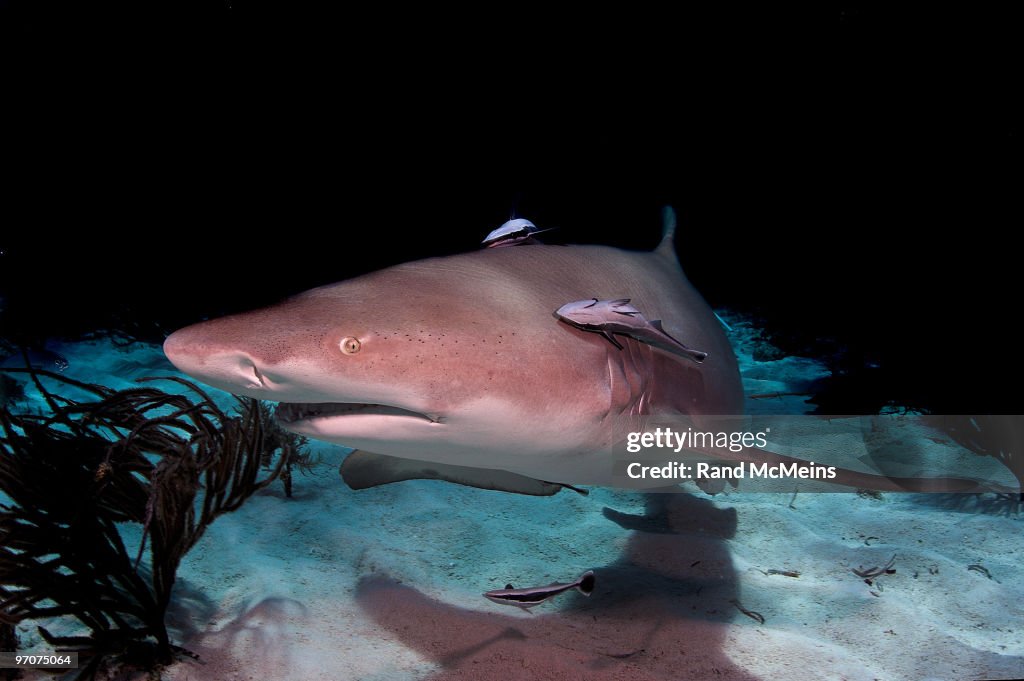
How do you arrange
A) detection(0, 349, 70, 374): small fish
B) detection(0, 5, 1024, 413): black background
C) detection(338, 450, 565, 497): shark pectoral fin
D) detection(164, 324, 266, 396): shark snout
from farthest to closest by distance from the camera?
detection(0, 349, 70, 374): small fish, detection(0, 5, 1024, 413): black background, detection(338, 450, 565, 497): shark pectoral fin, detection(164, 324, 266, 396): shark snout

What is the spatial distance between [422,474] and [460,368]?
139cm

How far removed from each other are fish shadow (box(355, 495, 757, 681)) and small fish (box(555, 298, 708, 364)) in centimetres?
141

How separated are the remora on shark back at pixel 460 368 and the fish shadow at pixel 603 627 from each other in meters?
0.69

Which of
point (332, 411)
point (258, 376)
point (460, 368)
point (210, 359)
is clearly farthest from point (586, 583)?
point (210, 359)

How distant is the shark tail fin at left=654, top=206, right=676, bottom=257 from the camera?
13.0ft

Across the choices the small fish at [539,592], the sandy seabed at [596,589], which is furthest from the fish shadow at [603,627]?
the small fish at [539,592]

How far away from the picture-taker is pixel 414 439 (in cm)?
189

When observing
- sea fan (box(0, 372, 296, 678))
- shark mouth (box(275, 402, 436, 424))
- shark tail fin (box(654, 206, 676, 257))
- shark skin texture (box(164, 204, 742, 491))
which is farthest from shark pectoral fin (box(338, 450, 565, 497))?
shark tail fin (box(654, 206, 676, 257))

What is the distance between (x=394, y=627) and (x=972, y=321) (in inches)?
319

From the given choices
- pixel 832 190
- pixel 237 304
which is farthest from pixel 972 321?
pixel 237 304

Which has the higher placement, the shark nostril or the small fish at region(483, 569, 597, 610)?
the shark nostril

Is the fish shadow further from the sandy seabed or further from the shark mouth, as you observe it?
the shark mouth

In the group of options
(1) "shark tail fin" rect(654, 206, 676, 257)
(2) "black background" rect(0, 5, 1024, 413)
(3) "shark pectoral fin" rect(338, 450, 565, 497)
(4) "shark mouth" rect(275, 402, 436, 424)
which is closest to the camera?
(4) "shark mouth" rect(275, 402, 436, 424)

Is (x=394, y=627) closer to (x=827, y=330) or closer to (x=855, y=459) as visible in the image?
(x=855, y=459)
